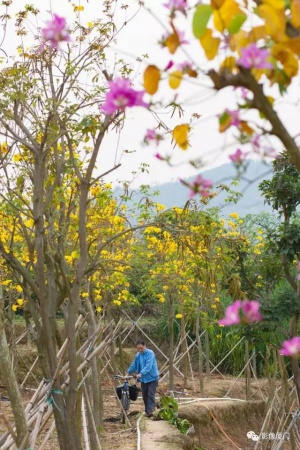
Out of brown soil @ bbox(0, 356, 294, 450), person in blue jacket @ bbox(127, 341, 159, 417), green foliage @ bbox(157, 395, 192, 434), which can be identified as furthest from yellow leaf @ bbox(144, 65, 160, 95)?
green foliage @ bbox(157, 395, 192, 434)

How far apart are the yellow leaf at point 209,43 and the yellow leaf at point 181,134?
0.28m

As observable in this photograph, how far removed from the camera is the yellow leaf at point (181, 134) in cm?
182

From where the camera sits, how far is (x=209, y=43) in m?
1.55

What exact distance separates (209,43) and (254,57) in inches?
3.5

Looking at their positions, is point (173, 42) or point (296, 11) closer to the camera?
point (296, 11)

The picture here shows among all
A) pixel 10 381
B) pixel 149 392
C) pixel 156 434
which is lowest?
pixel 156 434

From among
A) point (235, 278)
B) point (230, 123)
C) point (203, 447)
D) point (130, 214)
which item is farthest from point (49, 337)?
point (203, 447)

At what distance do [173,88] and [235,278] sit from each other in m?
2.84

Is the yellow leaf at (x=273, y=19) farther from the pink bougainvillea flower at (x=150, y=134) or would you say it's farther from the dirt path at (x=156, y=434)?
the dirt path at (x=156, y=434)

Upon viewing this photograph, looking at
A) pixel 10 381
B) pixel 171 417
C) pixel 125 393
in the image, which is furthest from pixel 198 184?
pixel 171 417

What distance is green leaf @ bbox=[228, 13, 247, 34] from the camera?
4.91 ft

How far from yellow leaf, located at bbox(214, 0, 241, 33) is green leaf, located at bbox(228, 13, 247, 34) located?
0.02 meters

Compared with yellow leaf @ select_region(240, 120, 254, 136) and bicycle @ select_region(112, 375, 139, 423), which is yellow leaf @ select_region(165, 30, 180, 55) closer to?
yellow leaf @ select_region(240, 120, 254, 136)

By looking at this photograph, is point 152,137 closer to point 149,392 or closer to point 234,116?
point 234,116
